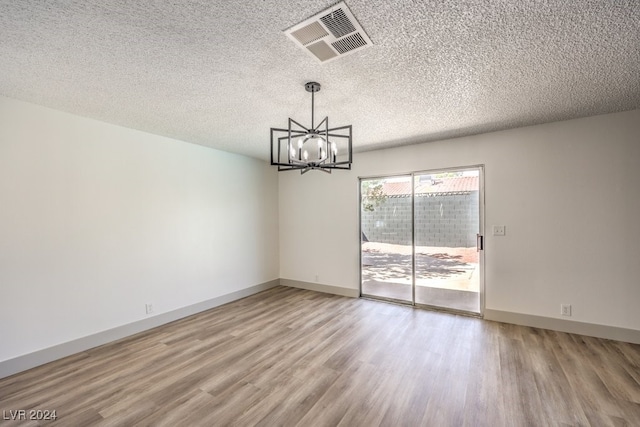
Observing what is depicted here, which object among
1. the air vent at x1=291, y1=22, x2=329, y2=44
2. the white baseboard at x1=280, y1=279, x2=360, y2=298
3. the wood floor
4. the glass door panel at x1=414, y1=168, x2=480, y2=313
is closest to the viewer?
the air vent at x1=291, y1=22, x2=329, y2=44

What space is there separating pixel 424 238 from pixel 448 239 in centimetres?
35

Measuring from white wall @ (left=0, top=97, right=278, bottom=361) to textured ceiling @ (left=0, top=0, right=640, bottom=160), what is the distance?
42 centimetres

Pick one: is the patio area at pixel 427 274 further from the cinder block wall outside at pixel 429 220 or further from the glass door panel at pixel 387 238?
the cinder block wall outside at pixel 429 220

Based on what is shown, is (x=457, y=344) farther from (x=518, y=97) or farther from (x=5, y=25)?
(x=5, y=25)

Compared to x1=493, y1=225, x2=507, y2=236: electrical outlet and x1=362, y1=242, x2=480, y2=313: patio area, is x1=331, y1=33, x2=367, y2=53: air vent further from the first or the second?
x1=362, y1=242, x2=480, y2=313: patio area

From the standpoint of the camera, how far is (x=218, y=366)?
8.70 ft

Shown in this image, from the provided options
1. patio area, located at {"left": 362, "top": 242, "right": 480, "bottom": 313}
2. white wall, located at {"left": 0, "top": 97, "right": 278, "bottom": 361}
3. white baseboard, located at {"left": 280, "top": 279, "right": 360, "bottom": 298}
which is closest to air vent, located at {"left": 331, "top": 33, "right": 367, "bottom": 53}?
white wall, located at {"left": 0, "top": 97, "right": 278, "bottom": 361}

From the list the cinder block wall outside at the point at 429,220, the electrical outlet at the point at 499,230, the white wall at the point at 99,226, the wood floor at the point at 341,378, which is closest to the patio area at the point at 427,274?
the cinder block wall outside at the point at 429,220

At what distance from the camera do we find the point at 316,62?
2066 millimetres

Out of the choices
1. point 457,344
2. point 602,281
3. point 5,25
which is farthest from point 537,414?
point 5,25

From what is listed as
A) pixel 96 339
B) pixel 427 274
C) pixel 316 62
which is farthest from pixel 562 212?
pixel 96 339

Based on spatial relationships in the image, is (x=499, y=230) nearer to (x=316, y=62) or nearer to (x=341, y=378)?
(x=341, y=378)

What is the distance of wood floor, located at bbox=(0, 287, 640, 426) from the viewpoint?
1977mm

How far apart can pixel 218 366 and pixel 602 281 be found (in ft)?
14.5
